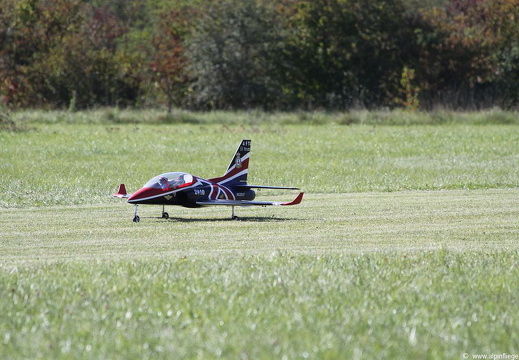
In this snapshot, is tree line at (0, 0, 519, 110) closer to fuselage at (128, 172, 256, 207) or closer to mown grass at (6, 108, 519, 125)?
mown grass at (6, 108, 519, 125)

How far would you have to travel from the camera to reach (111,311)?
9.13m

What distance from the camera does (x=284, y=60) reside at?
6450cm

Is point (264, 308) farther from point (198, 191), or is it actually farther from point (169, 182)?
point (198, 191)

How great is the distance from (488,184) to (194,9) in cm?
4872

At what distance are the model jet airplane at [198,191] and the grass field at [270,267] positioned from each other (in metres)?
0.45

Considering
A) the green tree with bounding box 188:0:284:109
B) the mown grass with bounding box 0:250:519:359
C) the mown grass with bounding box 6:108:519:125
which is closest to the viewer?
the mown grass with bounding box 0:250:519:359

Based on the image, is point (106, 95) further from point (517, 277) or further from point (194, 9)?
point (517, 277)

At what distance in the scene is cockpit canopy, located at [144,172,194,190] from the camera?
1795 centimetres

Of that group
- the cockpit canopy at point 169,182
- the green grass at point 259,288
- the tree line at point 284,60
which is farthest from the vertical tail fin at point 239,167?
the tree line at point 284,60

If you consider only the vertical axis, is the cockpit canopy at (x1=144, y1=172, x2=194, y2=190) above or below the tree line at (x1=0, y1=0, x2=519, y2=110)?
below

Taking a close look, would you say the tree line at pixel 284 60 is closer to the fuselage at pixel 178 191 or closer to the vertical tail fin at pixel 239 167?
the vertical tail fin at pixel 239 167

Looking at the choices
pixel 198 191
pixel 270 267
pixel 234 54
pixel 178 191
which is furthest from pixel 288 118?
pixel 270 267

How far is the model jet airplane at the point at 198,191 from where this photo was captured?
1787 cm

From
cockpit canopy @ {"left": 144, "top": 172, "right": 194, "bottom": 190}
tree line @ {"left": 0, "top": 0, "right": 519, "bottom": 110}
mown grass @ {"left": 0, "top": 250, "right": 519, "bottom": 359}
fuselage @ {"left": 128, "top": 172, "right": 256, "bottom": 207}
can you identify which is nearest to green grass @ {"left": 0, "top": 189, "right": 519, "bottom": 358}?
mown grass @ {"left": 0, "top": 250, "right": 519, "bottom": 359}
